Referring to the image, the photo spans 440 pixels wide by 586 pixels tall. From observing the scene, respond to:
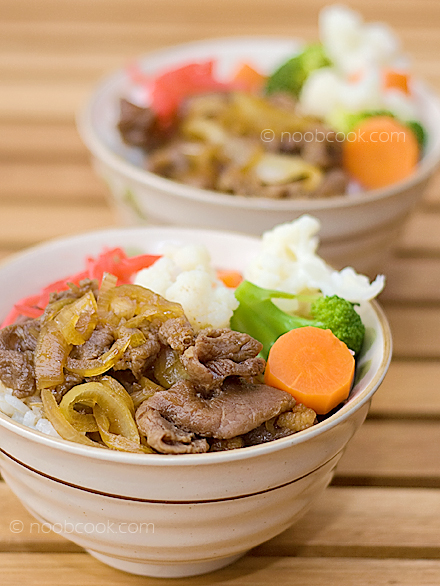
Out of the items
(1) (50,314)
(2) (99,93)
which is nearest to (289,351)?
(1) (50,314)

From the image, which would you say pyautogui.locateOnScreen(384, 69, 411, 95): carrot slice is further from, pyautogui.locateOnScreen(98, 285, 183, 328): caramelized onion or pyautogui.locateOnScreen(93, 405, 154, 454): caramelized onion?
pyautogui.locateOnScreen(93, 405, 154, 454): caramelized onion

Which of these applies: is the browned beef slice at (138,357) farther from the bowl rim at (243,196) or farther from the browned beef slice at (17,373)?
the bowl rim at (243,196)

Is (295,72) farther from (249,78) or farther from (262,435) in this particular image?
(262,435)

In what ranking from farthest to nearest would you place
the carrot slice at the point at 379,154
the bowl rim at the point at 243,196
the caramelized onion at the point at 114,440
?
the carrot slice at the point at 379,154
the bowl rim at the point at 243,196
the caramelized onion at the point at 114,440

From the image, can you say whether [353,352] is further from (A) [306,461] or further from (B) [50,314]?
(B) [50,314]

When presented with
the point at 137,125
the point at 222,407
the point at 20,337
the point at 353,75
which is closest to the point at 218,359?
the point at 222,407

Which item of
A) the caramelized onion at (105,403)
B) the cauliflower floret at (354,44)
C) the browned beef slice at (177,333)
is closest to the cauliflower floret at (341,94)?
the cauliflower floret at (354,44)

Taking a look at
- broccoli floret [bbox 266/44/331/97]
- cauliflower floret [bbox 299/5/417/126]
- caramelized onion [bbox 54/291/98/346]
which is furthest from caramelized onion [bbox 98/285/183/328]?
broccoli floret [bbox 266/44/331/97]
